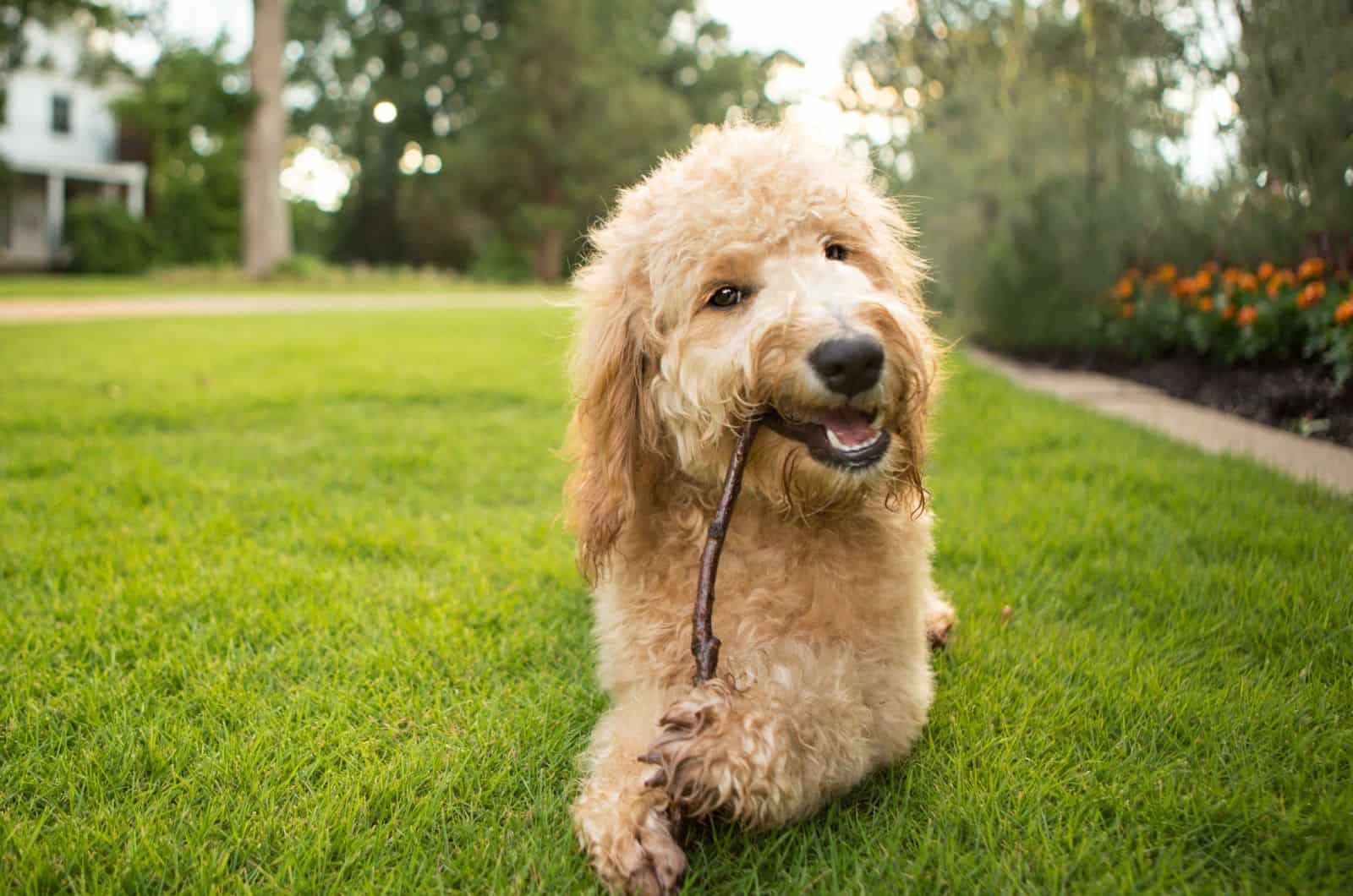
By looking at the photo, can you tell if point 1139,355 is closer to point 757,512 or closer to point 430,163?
point 757,512

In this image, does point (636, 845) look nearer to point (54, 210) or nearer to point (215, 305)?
point (215, 305)

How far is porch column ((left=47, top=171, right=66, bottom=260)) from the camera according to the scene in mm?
30781

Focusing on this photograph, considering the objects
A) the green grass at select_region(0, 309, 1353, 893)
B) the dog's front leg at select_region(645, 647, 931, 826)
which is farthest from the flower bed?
the dog's front leg at select_region(645, 647, 931, 826)

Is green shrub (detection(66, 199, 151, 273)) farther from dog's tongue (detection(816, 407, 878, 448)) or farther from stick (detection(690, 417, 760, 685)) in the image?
dog's tongue (detection(816, 407, 878, 448))

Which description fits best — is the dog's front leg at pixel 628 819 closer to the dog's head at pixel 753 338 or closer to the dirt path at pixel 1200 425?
the dog's head at pixel 753 338

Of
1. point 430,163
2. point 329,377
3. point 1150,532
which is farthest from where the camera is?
point 430,163

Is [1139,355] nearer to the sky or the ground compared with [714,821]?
nearer to the sky

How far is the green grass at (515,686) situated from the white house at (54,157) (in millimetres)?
31033

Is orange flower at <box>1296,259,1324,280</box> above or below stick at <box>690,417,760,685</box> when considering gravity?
above

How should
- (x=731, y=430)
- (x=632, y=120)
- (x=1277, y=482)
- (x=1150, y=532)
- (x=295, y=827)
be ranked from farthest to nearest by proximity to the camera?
1. (x=632, y=120)
2. (x=1277, y=482)
3. (x=1150, y=532)
4. (x=731, y=430)
5. (x=295, y=827)

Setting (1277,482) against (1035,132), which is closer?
(1277,482)

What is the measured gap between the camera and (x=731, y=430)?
2199 mm

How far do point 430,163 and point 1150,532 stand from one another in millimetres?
38287

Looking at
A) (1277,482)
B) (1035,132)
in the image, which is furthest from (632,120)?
(1277,482)
